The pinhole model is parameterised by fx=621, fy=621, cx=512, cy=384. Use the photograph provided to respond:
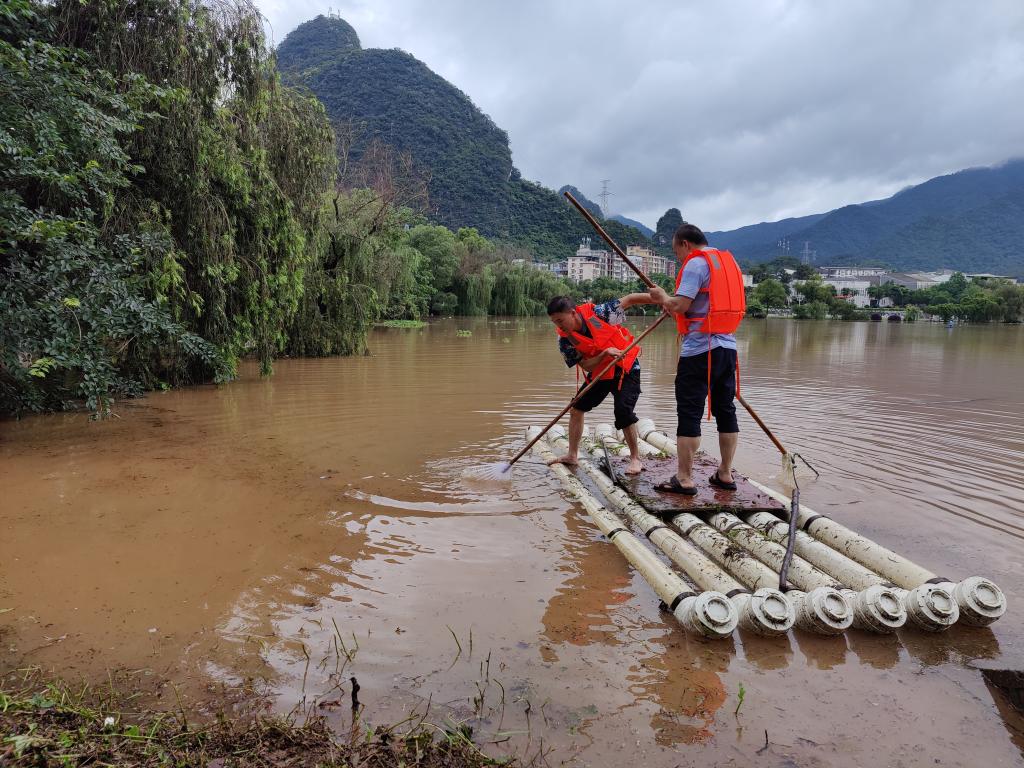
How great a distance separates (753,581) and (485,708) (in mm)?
1850

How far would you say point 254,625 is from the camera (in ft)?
11.2

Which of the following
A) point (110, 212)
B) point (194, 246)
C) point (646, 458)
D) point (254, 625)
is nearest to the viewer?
point (254, 625)

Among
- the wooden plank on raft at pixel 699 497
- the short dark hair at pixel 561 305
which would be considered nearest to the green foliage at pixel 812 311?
the wooden plank on raft at pixel 699 497

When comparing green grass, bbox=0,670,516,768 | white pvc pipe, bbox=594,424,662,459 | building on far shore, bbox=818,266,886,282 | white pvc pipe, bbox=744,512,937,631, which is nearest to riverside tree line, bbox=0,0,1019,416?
green grass, bbox=0,670,516,768

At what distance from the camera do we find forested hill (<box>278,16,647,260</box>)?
4252 inches

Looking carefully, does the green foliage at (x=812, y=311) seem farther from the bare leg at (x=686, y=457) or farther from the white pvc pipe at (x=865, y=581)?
the white pvc pipe at (x=865, y=581)

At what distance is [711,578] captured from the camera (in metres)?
3.65

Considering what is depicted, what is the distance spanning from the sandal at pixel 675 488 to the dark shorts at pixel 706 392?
0.41m

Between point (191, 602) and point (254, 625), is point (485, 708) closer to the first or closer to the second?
point (254, 625)

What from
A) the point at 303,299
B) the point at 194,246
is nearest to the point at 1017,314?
the point at 303,299

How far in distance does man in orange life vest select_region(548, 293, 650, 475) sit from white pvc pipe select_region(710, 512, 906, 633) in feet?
4.96

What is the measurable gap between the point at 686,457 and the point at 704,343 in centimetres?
90

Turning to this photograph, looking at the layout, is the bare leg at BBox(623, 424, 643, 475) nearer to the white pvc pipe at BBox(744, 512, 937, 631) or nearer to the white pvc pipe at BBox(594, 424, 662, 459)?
the white pvc pipe at BBox(594, 424, 662, 459)

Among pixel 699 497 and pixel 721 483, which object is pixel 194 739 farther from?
pixel 721 483
